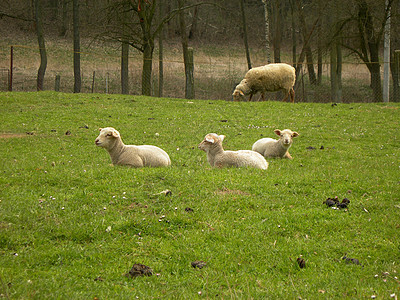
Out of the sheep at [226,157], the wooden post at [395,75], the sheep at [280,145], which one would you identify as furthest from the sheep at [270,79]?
the sheep at [226,157]

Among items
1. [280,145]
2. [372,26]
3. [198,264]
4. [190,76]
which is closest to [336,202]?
[198,264]

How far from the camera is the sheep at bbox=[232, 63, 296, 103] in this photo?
22.8 metres

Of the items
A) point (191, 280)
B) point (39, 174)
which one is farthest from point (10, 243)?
point (39, 174)

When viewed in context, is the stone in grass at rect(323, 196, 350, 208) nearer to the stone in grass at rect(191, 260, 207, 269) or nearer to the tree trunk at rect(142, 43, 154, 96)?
the stone in grass at rect(191, 260, 207, 269)

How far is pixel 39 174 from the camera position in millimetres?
7949

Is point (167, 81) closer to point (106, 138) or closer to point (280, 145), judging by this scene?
point (280, 145)

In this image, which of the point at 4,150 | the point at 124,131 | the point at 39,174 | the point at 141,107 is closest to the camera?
the point at 39,174

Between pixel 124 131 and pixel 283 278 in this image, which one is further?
pixel 124 131

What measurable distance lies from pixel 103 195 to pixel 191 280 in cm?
269

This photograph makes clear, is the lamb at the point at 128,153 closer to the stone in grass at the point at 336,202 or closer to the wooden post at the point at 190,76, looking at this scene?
the stone in grass at the point at 336,202

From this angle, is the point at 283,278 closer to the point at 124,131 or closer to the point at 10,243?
the point at 10,243

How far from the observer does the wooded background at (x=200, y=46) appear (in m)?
25.2

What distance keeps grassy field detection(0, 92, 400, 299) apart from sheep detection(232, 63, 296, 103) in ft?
39.5

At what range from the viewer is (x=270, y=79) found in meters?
22.8
